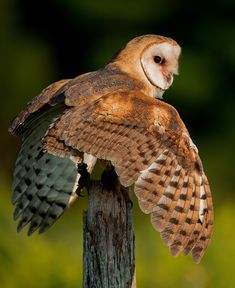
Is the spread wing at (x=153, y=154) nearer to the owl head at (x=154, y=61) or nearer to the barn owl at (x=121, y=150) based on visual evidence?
the barn owl at (x=121, y=150)

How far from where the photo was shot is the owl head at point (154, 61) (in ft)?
23.2

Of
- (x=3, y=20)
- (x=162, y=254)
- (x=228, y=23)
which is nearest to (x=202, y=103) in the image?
(x=228, y=23)

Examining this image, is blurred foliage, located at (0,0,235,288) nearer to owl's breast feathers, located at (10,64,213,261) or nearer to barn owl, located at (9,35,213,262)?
barn owl, located at (9,35,213,262)

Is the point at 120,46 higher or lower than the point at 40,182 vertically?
lower

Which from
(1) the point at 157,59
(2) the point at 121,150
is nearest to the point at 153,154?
(2) the point at 121,150

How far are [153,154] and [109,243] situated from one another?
1.67 ft

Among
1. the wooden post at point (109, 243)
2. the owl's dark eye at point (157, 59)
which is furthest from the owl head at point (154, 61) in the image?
the wooden post at point (109, 243)

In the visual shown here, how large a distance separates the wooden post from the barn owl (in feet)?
0.44

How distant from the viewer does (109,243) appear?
19.0 ft

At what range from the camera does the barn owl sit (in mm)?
5859

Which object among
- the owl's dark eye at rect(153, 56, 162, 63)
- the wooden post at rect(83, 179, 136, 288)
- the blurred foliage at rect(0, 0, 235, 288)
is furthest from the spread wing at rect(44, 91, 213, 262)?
the blurred foliage at rect(0, 0, 235, 288)

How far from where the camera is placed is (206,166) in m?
15.3

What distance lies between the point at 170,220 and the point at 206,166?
9.58 m

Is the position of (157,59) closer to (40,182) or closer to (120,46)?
Answer: (40,182)
